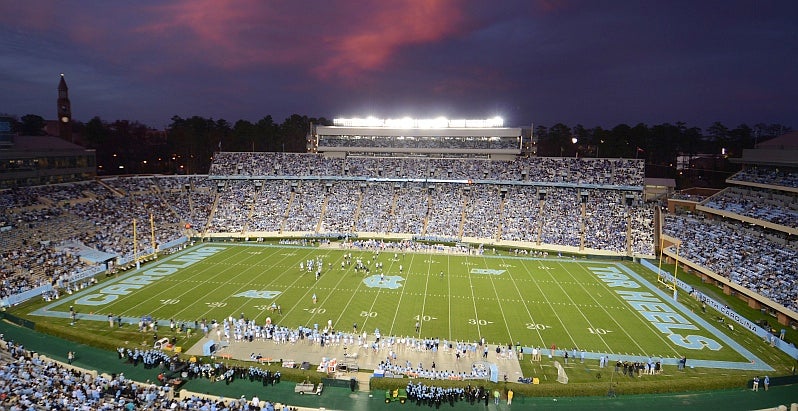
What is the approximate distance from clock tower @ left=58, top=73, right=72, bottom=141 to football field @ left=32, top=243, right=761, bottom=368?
133 feet

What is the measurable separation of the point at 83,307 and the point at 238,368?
14.0m

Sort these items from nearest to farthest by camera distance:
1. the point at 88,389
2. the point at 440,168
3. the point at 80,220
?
the point at 88,389 → the point at 80,220 → the point at 440,168

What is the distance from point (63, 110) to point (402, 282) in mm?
60236

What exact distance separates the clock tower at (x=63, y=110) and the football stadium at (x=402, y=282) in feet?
64.9

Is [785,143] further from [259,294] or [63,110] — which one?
[63,110]

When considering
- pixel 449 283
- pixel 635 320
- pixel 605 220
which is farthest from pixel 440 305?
pixel 605 220

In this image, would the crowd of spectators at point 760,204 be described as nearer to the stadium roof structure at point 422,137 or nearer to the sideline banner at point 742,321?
the sideline banner at point 742,321

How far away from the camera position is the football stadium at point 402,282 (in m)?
18.9

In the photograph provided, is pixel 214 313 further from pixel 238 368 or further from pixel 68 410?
pixel 68 410

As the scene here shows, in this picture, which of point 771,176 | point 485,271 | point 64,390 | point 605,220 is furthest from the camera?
point 605,220

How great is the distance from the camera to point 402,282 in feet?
108

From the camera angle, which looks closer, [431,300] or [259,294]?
[431,300]

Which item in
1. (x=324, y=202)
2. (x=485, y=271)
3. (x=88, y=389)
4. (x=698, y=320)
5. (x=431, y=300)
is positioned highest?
(x=324, y=202)

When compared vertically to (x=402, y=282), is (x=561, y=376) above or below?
below
